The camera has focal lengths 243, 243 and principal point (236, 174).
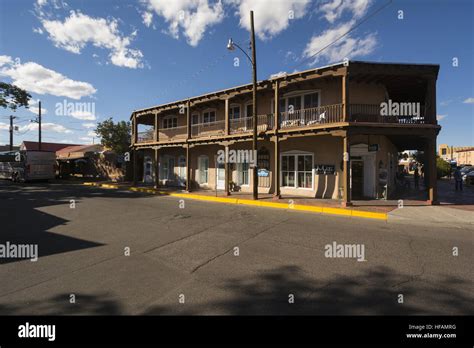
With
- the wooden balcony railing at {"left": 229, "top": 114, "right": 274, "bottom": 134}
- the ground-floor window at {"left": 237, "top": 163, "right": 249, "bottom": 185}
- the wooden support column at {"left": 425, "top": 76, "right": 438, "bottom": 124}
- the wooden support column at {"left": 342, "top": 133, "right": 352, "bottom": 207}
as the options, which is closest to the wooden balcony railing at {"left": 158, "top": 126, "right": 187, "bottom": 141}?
the wooden balcony railing at {"left": 229, "top": 114, "right": 274, "bottom": 134}

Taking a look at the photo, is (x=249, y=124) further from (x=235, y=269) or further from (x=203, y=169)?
(x=235, y=269)

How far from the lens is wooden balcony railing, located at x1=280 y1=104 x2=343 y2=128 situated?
13065 mm

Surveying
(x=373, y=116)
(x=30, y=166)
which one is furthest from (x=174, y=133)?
(x=373, y=116)

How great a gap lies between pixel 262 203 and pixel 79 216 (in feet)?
25.6

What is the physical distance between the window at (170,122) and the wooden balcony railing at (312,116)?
35.1 feet

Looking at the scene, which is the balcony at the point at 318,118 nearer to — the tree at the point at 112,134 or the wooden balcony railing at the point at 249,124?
the wooden balcony railing at the point at 249,124

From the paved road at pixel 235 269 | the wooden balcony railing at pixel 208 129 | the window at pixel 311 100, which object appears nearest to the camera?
the paved road at pixel 235 269

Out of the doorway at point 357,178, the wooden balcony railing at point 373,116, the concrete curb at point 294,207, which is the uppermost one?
the wooden balcony railing at point 373,116

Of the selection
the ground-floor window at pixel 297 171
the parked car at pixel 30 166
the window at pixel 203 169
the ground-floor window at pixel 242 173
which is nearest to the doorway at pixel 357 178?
the ground-floor window at pixel 297 171

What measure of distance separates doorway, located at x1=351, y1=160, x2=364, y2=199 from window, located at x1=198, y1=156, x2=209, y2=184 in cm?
1032

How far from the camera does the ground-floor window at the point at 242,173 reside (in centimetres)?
1673

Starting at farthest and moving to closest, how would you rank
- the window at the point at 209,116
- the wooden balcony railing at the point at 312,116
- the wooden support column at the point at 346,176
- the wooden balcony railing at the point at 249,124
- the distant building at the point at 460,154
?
1. the distant building at the point at 460,154
2. the window at the point at 209,116
3. the wooden balcony railing at the point at 249,124
4. the wooden balcony railing at the point at 312,116
5. the wooden support column at the point at 346,176
